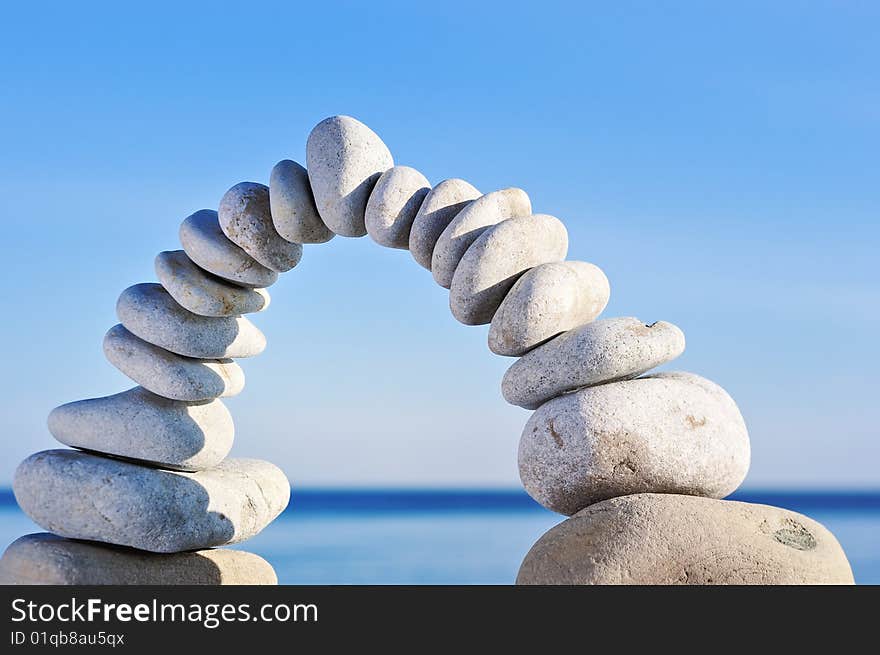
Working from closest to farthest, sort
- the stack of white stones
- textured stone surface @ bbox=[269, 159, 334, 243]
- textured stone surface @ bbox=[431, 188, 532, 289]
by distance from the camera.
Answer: the stack of white stones, textured stone surface @ bbox=[431, 188, 532, 289], textured stone surface @ bbox=[269, 159, 334, 243]

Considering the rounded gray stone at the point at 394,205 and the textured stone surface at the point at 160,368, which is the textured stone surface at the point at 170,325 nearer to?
the textured stone surface at the point at 160,368

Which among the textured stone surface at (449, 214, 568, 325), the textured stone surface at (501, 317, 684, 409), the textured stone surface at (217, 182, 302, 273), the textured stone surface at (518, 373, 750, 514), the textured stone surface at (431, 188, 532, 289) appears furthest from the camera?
the textured stone surface at (217, 182, 302, 273)

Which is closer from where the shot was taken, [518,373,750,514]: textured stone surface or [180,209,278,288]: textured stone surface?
[518,373,750,514]: textured stone surface

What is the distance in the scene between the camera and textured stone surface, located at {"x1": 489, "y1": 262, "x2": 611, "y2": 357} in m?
5.17

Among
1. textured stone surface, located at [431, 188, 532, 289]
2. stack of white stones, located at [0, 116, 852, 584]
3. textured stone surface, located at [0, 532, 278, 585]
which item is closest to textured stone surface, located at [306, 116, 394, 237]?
stack of white stones, located at [0, 116, 852, 584]

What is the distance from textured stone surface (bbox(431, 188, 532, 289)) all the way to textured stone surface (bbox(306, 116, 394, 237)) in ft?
1.88

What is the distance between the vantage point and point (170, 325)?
611 centimetres

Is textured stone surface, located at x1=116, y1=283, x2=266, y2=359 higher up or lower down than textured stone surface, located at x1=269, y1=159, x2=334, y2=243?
lower down

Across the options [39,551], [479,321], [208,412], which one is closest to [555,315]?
[479,321]

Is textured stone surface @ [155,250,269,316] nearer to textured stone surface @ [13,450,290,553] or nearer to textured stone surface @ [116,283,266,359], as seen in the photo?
textured stone surface @ [116,283,266,359]

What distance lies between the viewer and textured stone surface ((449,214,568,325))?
5324 mm

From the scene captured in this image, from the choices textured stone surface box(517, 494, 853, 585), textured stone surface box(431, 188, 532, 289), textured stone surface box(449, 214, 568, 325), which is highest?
textured stone surface box(431, 188, 532, 289)
